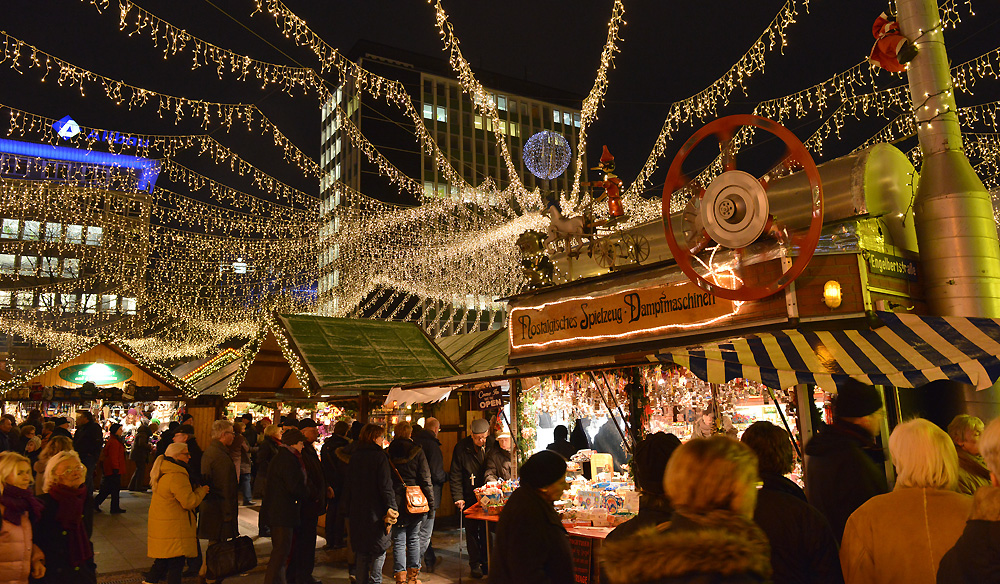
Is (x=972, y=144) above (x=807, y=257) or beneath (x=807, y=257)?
above

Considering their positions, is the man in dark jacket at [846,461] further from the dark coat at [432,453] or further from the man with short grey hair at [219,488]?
the man with short grey hair at [219,488]

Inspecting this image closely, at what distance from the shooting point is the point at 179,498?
20.5 feet

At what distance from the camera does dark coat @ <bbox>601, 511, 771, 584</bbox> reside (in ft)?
5.76

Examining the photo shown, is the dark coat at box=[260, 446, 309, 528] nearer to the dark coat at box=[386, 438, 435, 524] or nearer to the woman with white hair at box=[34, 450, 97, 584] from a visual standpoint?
the dark coat at box=[386, 438, 435, 524]

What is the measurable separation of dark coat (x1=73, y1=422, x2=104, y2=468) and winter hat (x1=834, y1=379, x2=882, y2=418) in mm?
11907

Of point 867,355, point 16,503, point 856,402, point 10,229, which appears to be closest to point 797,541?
point 856,402

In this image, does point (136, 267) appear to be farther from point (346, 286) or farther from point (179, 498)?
point (179, 498)

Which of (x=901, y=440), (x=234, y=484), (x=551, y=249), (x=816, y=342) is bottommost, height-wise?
(x=234, y=484)

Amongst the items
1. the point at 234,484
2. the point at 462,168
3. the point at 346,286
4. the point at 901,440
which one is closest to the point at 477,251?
→ the point at 346,286

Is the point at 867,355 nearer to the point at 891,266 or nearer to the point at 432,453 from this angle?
the point at 891,266

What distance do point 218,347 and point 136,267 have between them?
12.9 metres

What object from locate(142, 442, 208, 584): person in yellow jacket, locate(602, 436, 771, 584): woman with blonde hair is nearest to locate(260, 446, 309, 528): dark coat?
locate(142, 442, 208, 584): person in yellow jacket

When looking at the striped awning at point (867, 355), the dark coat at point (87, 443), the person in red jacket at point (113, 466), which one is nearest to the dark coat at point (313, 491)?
the striped awning at point (867, 355)

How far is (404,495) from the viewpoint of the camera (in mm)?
7141
